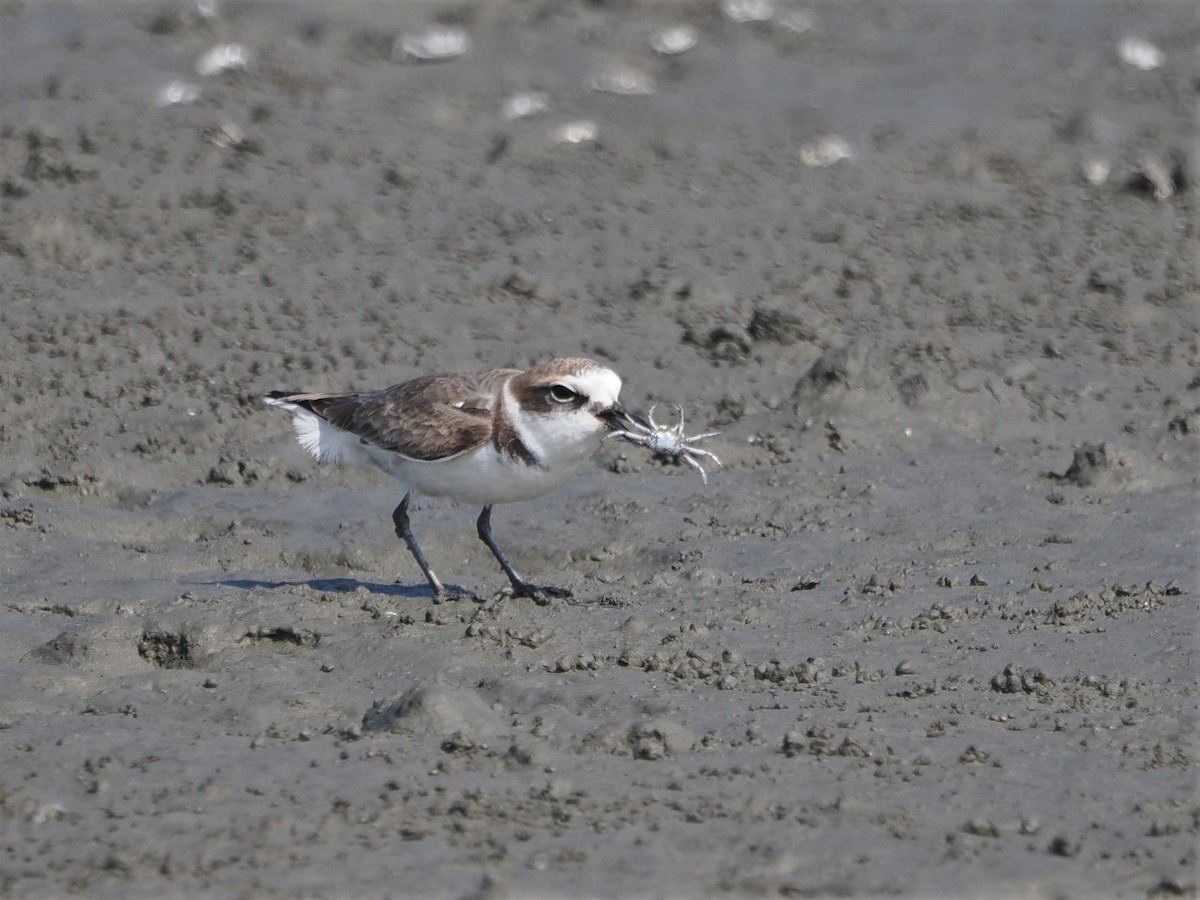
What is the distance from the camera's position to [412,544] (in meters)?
8.32

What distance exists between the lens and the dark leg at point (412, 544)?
26.5ft

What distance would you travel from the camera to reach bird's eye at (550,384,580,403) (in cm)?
759

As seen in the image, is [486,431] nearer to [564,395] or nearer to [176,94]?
[564,395]

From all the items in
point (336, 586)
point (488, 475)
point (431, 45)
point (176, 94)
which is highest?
point (488, 475)

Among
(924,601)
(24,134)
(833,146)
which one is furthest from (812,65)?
(924,601)

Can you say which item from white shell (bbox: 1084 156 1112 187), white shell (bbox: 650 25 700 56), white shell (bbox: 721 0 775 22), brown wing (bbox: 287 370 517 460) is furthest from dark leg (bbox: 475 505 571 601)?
white shell (bbox: 721 0 775 22)

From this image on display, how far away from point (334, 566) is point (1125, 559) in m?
3.91

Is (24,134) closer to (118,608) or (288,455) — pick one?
(288,455)

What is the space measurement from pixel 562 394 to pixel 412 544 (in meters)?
1.23

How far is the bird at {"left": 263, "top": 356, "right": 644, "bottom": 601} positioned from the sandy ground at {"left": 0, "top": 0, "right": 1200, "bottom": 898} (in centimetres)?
51

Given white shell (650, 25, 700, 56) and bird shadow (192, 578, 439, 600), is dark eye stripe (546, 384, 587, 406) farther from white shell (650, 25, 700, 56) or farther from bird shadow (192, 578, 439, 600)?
white shell (650, 25, 700, 56)

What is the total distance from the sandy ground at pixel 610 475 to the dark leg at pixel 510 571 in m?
0.23

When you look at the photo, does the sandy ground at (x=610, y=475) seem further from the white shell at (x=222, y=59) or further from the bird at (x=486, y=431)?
the bird at (x=486, y=431)

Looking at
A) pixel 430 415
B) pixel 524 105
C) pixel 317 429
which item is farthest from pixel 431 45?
pixel 430 415
